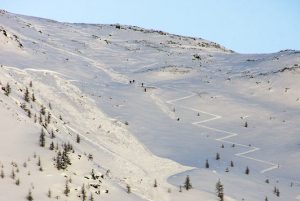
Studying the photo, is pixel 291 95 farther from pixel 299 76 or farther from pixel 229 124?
pixel 229 124

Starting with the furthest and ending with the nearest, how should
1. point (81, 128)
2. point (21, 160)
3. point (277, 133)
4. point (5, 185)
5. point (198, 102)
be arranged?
point (198, 102) → point (277, 133) → point (81, 128) → point (21, 160) → point (5, 185)

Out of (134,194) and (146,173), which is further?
(146,173)

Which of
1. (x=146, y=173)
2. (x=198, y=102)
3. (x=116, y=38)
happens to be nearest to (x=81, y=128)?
(x=146, y=173)

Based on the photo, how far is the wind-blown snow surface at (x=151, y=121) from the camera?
1666cm

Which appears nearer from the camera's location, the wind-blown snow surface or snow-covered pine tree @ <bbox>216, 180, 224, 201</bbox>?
the wind-blown snow surface

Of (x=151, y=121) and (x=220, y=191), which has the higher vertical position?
(x=151, y=121)

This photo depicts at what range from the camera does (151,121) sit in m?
28.2

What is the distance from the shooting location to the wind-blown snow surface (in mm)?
16656

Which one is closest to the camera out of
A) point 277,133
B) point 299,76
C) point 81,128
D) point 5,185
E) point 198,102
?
point 5,185

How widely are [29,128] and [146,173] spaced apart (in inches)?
190

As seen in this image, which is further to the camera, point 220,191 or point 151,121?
point 151,121

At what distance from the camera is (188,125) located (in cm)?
2844

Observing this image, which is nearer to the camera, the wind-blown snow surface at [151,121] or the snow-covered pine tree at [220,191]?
the wind-blown snow surface at [151,121]

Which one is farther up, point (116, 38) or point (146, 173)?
point (116, 38)
